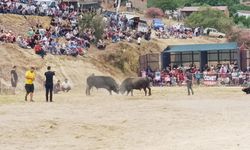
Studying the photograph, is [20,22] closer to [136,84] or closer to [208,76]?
[208,76]

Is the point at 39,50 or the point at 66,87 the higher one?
the point at 39,50

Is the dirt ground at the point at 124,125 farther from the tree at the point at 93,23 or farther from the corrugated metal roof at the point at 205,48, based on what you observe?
the tree at the point at 93,23

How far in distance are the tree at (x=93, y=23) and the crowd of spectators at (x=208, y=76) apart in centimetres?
581

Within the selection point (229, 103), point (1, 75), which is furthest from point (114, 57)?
point (229, 103)

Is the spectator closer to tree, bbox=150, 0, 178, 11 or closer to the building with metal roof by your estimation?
Answer: the building with metal roof

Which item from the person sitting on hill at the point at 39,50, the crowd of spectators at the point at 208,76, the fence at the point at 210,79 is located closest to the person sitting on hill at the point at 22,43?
the person sitting on hill at the point at 39,50

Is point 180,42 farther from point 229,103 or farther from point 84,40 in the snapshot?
→ point 229,103

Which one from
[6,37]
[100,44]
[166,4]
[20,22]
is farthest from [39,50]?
[166,4]

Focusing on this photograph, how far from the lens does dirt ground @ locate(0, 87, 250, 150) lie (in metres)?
19.0

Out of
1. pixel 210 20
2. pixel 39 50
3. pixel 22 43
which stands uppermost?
pixel 210 20

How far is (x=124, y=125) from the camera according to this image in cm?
2353

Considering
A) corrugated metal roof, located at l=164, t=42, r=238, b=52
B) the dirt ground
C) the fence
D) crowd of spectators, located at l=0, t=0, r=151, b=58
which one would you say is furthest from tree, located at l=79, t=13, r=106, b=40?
the dirt ground

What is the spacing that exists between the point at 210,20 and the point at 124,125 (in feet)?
221

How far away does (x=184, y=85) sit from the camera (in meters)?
50.4
